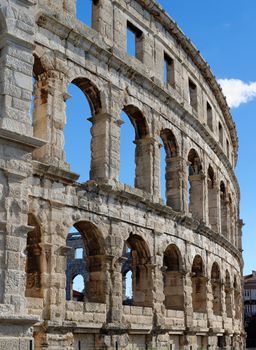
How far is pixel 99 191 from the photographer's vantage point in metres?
16.5

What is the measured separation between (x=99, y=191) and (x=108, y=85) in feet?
10.6

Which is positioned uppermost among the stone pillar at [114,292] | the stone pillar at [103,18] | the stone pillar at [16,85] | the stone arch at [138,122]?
the stone pillar at [103,18]

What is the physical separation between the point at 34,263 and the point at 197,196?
10.9 m

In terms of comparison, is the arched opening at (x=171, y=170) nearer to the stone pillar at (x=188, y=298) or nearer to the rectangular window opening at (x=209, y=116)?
the stone pillar at (x=188, y=298)

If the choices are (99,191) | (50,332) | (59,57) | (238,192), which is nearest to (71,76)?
(59,57)

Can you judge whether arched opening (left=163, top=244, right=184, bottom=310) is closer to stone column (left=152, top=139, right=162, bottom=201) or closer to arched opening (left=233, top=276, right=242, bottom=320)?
stone column (left=152, top=139, right=162, bottom=201)

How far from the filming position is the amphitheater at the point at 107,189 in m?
11.7

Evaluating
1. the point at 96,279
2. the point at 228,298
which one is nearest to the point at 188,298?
the point at 96,279

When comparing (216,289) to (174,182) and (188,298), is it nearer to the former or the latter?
(188,298)

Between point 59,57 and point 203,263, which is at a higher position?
point 59,57

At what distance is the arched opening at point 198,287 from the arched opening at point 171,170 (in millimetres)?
2846

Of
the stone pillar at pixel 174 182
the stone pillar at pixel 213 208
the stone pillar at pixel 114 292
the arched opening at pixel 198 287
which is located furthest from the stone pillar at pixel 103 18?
the stone pillar at pixel 213 208

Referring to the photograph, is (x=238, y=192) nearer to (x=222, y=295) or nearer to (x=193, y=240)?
(x=222, y=295)

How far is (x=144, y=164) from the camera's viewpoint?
63.9 feet
